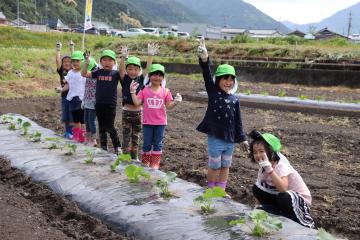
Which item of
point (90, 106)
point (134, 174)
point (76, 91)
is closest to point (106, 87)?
point (90, 106)

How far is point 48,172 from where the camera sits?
15.9ft

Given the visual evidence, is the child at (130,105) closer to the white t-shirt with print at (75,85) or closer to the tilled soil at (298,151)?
the tilled soil at (298,151)

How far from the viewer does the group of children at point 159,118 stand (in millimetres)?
3761

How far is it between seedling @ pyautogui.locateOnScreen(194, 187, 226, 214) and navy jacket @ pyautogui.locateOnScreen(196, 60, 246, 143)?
1032 mm

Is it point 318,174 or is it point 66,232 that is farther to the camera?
point 318,174

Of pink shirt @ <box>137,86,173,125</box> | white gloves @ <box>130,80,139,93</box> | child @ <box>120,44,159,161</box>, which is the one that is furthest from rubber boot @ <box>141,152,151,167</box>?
white gloves @ <box>130,80,139,93</box>

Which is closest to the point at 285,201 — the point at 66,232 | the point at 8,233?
the point at 66,232

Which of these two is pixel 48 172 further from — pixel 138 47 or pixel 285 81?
pixel 138 47

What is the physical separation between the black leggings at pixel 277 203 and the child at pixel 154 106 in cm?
164

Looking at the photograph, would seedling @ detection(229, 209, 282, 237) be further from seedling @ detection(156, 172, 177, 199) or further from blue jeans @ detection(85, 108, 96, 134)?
blue jeans @ detection(85, 108, 96, 134)

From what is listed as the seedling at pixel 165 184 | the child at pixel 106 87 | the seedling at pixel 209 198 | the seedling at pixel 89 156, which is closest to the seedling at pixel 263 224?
the seedling at pixel 209 198

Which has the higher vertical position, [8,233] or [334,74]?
[334,74]

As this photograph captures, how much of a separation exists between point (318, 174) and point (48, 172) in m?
3.12

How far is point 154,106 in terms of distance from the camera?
5.25 meters
